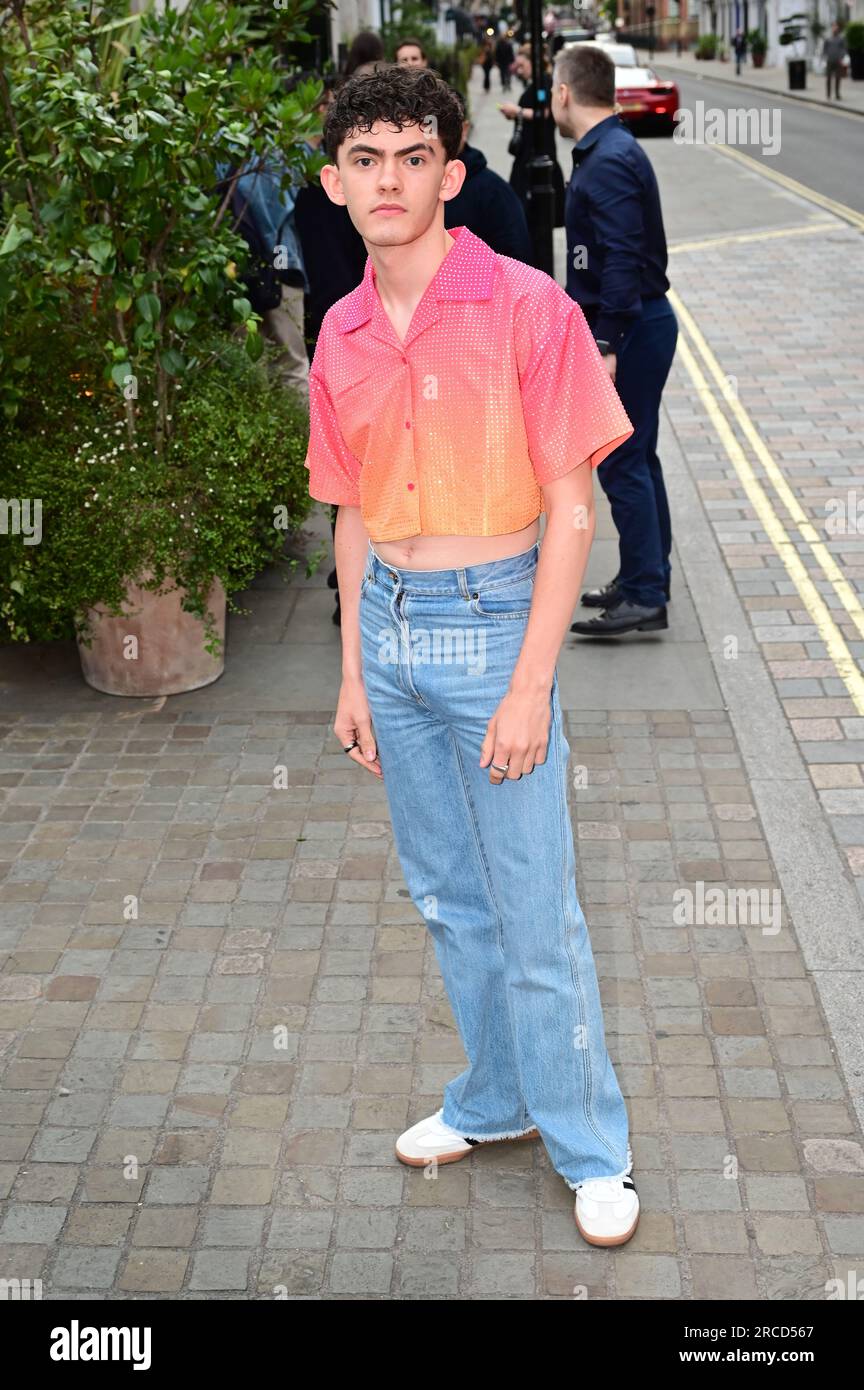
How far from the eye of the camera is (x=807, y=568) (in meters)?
7.46

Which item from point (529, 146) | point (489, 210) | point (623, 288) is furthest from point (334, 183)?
point (529, 146)

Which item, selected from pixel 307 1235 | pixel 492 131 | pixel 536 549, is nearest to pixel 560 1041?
pixel 307 1235

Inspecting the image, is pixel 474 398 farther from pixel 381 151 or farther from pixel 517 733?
pixel 517 733

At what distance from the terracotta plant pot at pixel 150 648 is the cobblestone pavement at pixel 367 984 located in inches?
4.0

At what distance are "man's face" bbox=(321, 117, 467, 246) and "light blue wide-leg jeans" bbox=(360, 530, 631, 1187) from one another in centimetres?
61

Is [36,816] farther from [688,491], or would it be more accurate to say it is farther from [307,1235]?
[688,491]

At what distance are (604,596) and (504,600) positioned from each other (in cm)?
407

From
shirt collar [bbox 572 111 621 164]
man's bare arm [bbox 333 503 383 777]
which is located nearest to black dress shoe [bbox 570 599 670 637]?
shirt collar [bbox 572 111 621 164]

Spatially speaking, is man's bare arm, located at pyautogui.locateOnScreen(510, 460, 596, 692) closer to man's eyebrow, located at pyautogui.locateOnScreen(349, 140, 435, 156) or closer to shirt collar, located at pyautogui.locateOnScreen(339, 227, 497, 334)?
shirt collar, located at pyautogui.locateOnScreen(339, 227, 497, 334)

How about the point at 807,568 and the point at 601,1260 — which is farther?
the point at 807,568

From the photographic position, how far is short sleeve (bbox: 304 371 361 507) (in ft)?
10.2

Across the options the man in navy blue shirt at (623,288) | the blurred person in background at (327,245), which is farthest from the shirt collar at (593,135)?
the blurred person in background at (327,245)

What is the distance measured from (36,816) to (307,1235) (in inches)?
92.4

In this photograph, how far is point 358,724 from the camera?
10.8 ft
